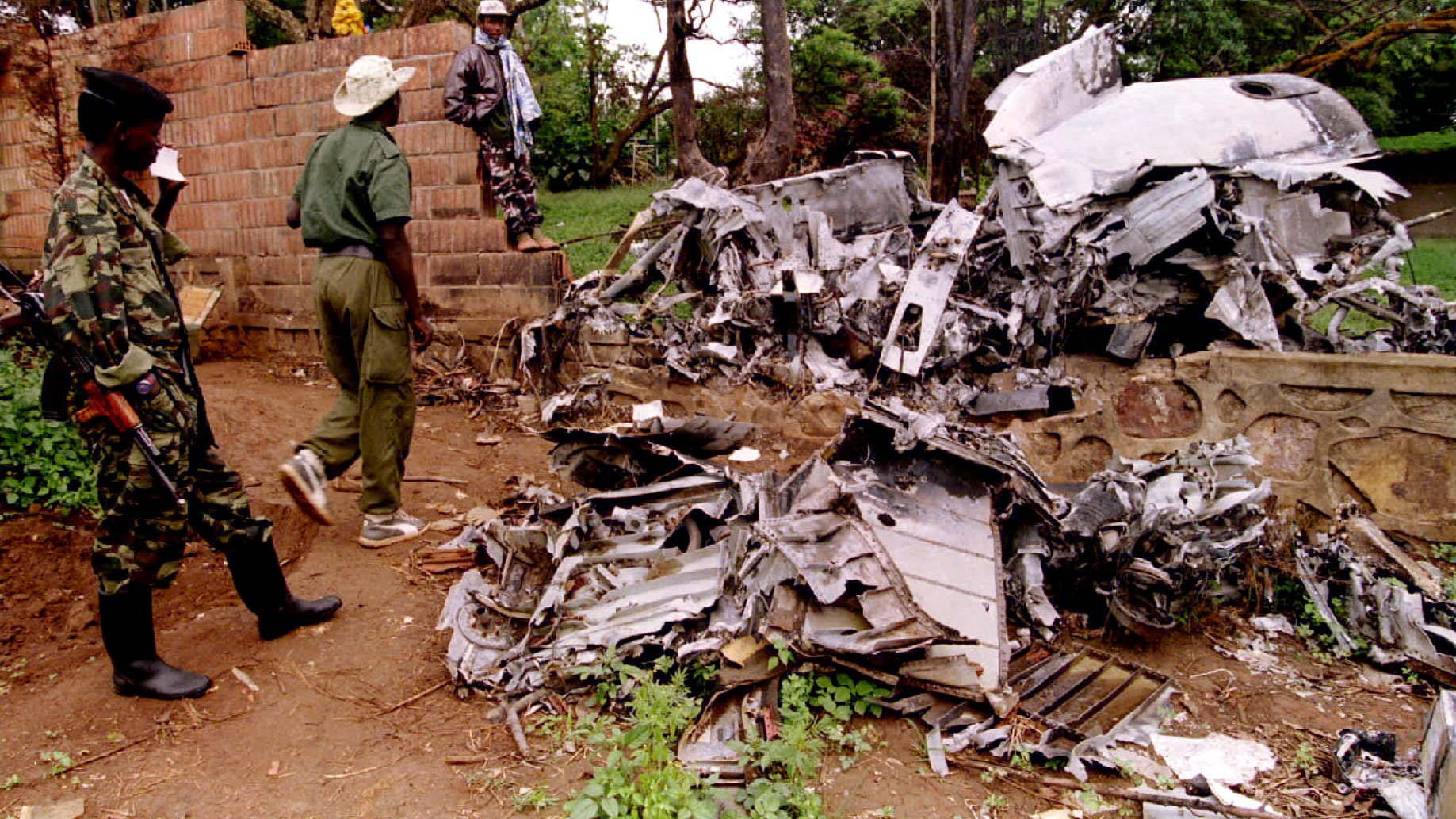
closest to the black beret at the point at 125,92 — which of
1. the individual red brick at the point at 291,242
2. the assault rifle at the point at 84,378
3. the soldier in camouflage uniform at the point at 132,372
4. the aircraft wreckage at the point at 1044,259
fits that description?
the soldier in camouflage uniform at the point at 132,372

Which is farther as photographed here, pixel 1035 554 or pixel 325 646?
pixel 1035 554

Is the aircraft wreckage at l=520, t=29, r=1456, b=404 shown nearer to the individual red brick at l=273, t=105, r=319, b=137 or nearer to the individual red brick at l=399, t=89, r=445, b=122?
the individual red brick at l=399, t=89, r=445, b=122

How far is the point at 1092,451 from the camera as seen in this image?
5516mm

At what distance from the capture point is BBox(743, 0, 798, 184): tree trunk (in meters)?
8.58

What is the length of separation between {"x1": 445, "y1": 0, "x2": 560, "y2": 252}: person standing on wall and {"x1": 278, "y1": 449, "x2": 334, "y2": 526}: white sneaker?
308 centimetres

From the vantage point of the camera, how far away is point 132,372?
266 centimetres

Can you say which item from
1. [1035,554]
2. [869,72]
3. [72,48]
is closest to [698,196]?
[1035,554]

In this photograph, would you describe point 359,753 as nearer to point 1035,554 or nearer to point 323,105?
point 1035,554

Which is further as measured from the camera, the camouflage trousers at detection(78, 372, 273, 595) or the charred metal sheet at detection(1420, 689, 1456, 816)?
the camouflage trousers at detection(78, 372, 273, 595)

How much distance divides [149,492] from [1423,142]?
20548 mm

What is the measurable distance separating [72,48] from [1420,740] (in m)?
11.1

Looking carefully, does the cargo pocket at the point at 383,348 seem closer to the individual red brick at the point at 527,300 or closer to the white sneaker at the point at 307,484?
the white sneaker at the point at 307,484

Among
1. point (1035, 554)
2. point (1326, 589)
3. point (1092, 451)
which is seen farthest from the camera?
point (1092, 451)

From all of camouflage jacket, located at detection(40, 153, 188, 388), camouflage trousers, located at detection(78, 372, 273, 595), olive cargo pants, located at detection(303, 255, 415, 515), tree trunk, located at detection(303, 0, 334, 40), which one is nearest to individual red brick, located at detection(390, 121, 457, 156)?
olive cargo pants, located at detection(303, 255, 415, 515)
